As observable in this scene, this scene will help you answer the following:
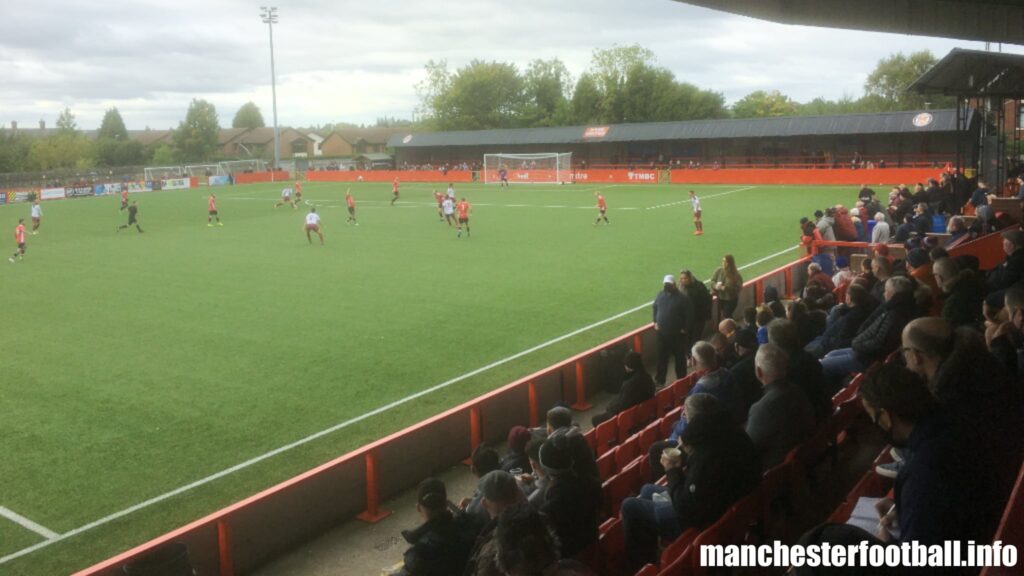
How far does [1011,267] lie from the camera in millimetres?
9367

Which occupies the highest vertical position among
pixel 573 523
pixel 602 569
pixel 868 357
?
pixel 868 357

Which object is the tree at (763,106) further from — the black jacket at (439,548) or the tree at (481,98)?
the black jacket at (439,548)

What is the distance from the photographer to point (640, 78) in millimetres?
92312

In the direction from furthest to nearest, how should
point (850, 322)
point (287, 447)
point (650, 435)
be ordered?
1. point (287, 447)
2. point (850, 322)
3. point (650, 435)

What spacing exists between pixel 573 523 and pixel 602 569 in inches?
26.6

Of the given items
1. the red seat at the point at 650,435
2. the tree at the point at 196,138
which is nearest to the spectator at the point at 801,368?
the red seat at the point at 650,435

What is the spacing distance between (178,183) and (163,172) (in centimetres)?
1124

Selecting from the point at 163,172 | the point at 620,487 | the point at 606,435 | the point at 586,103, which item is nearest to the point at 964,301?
the point at 606,435

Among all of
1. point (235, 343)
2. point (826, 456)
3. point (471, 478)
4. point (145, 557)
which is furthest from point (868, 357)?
point (235, 343)

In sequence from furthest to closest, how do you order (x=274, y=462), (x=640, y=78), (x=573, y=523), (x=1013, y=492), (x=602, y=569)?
1. (x=640, y=78)
2. (x=274, y=462)
3. (x=602, y=569)
4. (x=573, y=523)
5. (x=1013, y=492)

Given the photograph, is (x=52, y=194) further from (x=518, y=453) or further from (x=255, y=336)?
(x=518, y=453)

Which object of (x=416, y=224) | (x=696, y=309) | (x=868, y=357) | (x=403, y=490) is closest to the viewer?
(x=868, y=357)

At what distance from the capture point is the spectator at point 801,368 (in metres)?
6.71

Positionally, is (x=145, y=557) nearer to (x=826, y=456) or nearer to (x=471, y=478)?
(x=471, y=478)
